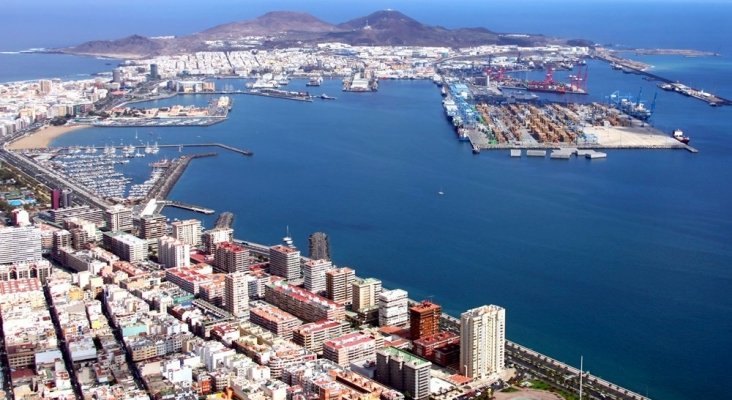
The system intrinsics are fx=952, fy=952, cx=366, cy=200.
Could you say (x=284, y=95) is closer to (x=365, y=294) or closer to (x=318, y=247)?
(x=318, y=247)

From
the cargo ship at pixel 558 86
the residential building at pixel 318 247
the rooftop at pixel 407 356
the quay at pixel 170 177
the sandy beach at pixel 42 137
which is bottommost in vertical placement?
the rooftop at pixel 407 356

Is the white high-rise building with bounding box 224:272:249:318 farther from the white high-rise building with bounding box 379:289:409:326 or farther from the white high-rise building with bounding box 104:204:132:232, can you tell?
the white high-rise building with bounding box 104:204:132:232

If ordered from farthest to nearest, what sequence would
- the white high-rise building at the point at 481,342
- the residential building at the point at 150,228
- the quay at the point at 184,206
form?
the quay at the point at 184,206
the residential building at the point at 150,228
the white high-rise building at the point at 481,342

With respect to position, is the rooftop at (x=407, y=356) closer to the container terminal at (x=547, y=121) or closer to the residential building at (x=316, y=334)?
the residential building at (x=316, y=334)

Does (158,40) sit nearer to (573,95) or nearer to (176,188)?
(573,95)

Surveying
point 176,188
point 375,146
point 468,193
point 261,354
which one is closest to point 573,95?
point 375,146

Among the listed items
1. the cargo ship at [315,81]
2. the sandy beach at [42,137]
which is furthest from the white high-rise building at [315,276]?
the cargo ship at [315,81]
